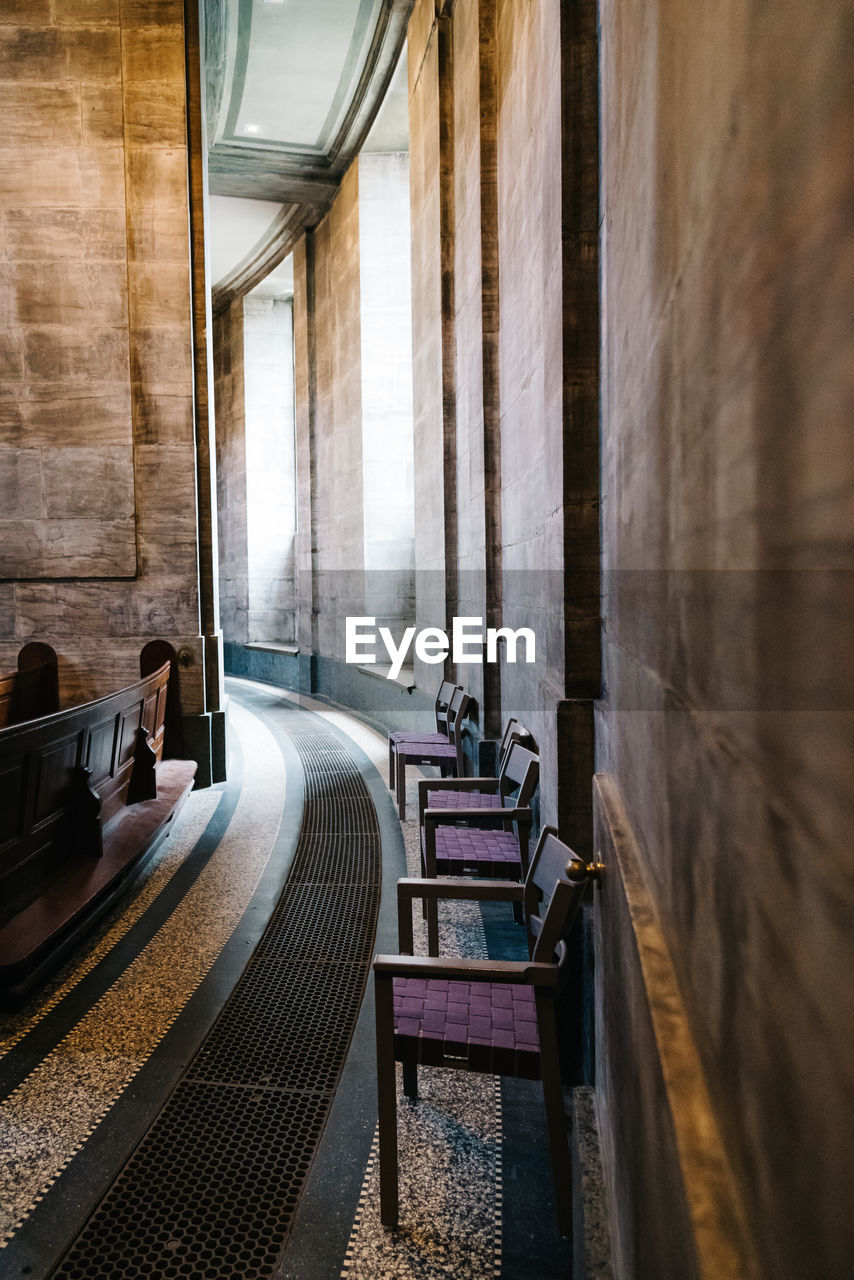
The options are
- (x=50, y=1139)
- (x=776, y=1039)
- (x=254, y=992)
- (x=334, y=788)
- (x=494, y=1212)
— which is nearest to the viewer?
(x=776, y=1039)

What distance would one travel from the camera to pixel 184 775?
4695 mm

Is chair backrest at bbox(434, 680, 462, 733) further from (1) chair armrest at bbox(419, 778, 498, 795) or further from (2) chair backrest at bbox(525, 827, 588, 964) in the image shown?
(2) chair backrest at bbox(525, 827, 588, 964)

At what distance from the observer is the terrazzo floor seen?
1667mm

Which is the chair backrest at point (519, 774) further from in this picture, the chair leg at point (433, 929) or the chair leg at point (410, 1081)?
the chair leg at point (410, 1081)

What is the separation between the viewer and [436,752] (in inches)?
182

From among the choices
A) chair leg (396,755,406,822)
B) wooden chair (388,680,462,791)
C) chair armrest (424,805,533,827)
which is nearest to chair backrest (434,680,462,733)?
wooden chair (388,680,462,791)

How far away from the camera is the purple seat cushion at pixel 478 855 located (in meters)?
2.87

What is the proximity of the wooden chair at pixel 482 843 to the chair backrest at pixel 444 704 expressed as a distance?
195cm

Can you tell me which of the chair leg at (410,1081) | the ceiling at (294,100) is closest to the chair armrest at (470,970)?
the chair leg at (410,1081)

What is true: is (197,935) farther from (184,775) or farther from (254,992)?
(184,775)

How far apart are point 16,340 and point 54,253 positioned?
68cm

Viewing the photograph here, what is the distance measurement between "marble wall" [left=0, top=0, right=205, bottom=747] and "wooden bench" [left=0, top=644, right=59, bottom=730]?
0.12 metres

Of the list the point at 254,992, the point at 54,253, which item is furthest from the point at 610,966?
the point at 54,253

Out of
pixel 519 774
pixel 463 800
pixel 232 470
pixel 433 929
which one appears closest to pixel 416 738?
pixel 463 800
